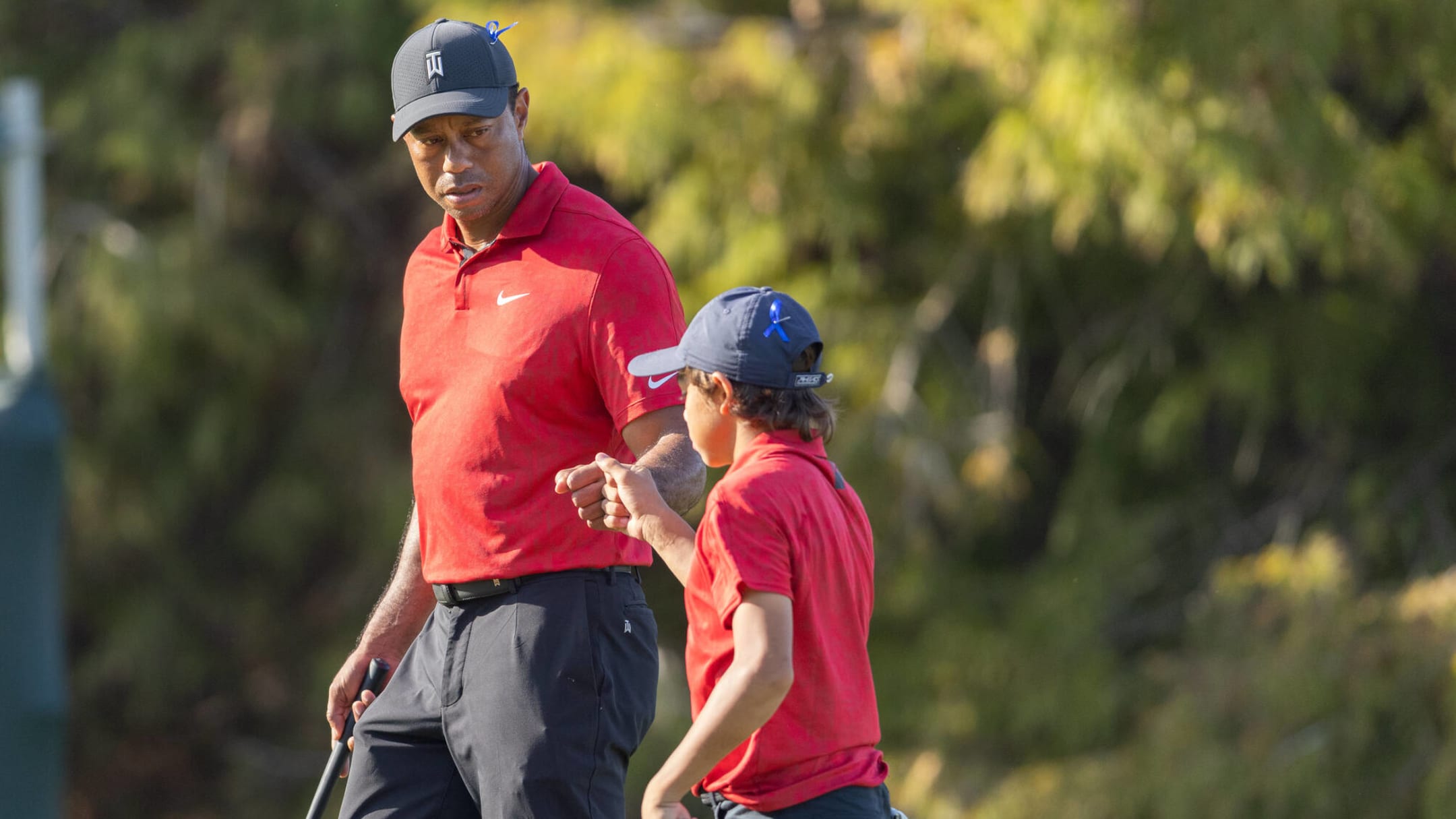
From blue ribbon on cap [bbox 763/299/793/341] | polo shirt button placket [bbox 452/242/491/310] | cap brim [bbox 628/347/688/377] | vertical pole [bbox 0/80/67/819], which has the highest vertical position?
polo shirt button placket [bbox 452/242/491/310]

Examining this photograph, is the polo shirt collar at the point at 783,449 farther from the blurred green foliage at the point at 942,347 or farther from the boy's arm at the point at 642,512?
the blurred green foliage at the point at 942,347

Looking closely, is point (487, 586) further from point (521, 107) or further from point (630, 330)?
point (521, 107)

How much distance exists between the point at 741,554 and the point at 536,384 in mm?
458

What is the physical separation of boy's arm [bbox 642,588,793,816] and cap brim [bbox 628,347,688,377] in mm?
348

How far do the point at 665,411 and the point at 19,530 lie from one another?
259 inches

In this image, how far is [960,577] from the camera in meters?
8.80

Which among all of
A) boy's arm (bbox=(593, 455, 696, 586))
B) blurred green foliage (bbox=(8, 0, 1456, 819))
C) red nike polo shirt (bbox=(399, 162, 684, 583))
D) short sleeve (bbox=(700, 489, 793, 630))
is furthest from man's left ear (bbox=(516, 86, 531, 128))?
blurred green foliage (bbox=(8, 0, 1456, 819))

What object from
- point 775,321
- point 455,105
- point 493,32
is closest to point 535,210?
point 455,105

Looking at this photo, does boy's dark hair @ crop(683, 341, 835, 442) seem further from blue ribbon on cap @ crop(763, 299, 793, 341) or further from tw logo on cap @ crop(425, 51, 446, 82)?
tw logo on cap @ crop(425, 51, 446, 82)

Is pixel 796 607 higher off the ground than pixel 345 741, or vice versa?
pixel 796 607

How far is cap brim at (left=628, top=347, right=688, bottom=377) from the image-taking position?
7.73 ft

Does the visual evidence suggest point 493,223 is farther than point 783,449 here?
Yes

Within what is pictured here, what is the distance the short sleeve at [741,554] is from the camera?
85.7 inches

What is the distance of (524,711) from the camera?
242 centimetres
